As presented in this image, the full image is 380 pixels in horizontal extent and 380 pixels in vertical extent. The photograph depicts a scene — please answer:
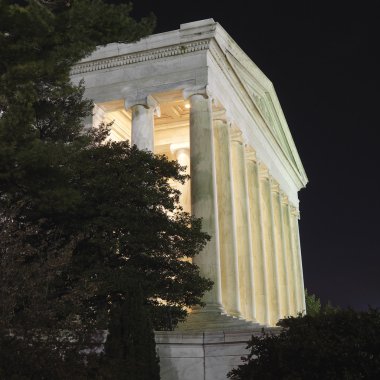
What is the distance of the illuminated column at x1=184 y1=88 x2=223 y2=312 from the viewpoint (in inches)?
1180

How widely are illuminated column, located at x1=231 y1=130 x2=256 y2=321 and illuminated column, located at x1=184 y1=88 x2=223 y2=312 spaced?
6.48 m

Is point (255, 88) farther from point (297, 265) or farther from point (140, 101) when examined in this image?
point (297, 265)

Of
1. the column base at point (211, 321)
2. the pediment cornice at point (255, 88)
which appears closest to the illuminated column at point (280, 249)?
the pediment cornice at point (255, 88)

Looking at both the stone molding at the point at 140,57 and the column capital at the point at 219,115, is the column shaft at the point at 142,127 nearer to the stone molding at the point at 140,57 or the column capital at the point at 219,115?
the stone molding at the point at 140,57

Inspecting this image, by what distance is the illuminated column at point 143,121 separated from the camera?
3347 cm

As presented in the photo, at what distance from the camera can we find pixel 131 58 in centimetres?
3556

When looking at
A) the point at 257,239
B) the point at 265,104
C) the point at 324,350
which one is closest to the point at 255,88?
the point at 265,104

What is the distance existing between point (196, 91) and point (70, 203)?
16839 millimetres

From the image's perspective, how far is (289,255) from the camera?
185ft

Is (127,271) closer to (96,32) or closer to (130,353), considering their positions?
(130,353)

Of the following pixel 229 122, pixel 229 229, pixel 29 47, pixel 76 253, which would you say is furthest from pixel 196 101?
pixel 29 47

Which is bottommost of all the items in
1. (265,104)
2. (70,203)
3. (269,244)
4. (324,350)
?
(324,350)

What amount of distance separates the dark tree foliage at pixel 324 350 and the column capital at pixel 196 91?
2181 centimetres

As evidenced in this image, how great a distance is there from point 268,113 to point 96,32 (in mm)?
33664
